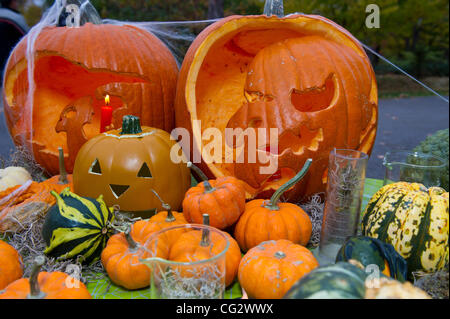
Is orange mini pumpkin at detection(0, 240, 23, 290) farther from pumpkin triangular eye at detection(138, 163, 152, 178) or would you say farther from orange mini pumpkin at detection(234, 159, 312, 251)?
orange mini pumpkin at detection(234, 159, 312, 251)

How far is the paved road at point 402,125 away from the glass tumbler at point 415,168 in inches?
127

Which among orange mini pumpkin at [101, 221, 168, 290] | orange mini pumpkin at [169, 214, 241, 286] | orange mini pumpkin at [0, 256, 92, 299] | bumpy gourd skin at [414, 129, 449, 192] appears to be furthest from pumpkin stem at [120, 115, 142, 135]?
bumpy gourd skin at [414, 129, 449, 192]

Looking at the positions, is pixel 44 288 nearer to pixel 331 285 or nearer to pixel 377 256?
pixel 331 285

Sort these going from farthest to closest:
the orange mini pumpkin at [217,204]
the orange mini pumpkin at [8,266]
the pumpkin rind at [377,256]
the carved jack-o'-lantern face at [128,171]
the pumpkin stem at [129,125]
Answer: the pumpkin stem at [129,125]
the carved jack-o'-lantern face at [128,171]
the orange mini pumpkin at [217,204]
the orange mini pumpkin at [8,266]
the pumpkin rind at [377,256]

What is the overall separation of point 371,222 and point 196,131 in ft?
3.03

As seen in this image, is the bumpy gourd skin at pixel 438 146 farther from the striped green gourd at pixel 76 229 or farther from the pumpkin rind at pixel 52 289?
the pumpkin rind at pixel 52 289

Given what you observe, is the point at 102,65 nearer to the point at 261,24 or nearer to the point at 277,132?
the point at 261,24

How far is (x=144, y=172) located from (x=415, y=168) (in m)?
1.19

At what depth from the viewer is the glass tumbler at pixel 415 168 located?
1560 mm

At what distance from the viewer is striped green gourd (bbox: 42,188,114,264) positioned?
4.49 feet

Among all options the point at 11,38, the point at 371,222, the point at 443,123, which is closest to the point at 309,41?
the point at 371,222

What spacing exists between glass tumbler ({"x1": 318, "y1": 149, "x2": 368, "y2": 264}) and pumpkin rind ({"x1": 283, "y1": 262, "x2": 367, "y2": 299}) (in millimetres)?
379

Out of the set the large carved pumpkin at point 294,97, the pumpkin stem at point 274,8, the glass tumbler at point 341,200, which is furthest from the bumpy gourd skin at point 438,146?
the glass tumbler at point 341,200

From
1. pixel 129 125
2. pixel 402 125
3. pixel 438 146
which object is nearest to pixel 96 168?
pixel 129 125
